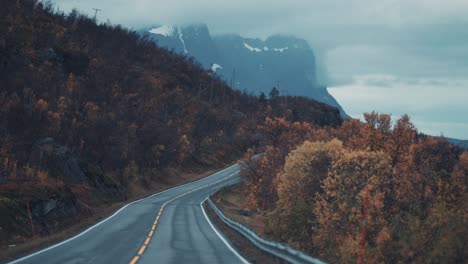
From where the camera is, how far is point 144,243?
18.4m

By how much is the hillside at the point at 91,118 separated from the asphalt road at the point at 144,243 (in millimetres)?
3336

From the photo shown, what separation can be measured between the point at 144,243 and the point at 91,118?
33.2 meters

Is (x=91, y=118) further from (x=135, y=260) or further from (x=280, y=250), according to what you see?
(x=280, y=250)

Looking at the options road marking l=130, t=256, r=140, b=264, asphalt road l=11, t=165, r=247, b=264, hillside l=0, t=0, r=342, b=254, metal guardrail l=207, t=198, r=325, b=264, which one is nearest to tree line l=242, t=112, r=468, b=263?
metal guardrail l=207, t=198, r=325, b=264

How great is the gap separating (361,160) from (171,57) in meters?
106

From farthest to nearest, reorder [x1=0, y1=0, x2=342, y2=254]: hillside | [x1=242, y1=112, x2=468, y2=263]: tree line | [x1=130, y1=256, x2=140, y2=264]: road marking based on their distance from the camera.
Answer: [x1=0, y1=0, x2=342, y2=254]: hillside
[x1=130, y1=256, x2=140, y2=264]: road marking
[x1=242, y1=112, x2=468, y2=263]: tree line

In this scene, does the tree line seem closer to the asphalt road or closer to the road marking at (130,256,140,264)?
the asphalt road

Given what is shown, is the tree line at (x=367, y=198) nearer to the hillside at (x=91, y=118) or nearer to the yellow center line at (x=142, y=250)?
the yellow center line at (x=142, y=250)

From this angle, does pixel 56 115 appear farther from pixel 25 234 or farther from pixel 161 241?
pixel 161 241

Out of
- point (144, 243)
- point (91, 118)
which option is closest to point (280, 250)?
point (144, 243)

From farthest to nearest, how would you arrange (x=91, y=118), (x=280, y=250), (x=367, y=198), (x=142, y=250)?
(x=91, y=118) < (x=142, y=250) < (x=280, y=250) < (x=367, y=198)

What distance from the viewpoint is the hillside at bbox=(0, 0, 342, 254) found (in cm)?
2941

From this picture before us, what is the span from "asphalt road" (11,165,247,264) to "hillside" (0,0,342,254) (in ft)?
10.9

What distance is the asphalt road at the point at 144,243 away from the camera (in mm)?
14484
